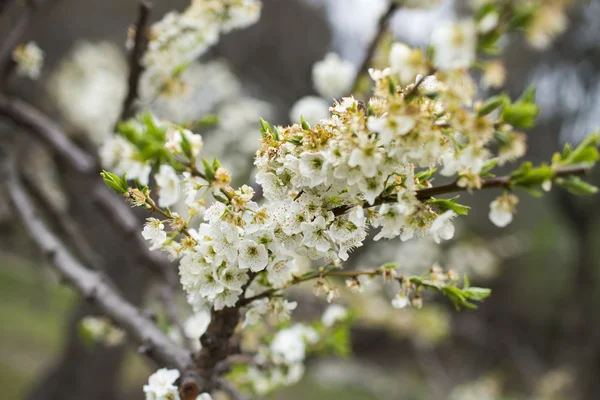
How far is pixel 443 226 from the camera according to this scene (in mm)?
832

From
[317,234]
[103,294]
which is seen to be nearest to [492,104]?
[317,234]

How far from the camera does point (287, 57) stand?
22.2 feet

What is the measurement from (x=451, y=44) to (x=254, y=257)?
49 cm

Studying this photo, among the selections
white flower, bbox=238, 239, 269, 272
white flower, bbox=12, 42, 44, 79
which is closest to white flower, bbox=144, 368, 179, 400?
white flower, bbox=238, 239, 269, 272

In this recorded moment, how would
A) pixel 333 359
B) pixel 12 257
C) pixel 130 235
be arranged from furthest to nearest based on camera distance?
pixel 12 257
pixel 333 359
pixel 130 235

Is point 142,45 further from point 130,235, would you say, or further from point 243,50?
point 243,50

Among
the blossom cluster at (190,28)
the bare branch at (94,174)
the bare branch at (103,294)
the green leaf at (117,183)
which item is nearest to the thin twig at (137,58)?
the blossom cluster at (190,28)

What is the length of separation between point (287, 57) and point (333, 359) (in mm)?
6087

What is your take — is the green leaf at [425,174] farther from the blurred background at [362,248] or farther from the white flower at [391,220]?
the blurred background at [362,248]

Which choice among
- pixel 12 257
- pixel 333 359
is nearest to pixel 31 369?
pixel 333 359

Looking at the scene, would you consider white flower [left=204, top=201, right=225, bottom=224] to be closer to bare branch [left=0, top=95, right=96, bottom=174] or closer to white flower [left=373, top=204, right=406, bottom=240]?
white flower [left=373, top=204, right=406, bottom=240]

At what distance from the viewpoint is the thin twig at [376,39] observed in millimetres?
1903

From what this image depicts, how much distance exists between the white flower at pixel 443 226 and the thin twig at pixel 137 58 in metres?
1.19

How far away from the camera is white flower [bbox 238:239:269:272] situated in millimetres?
898
